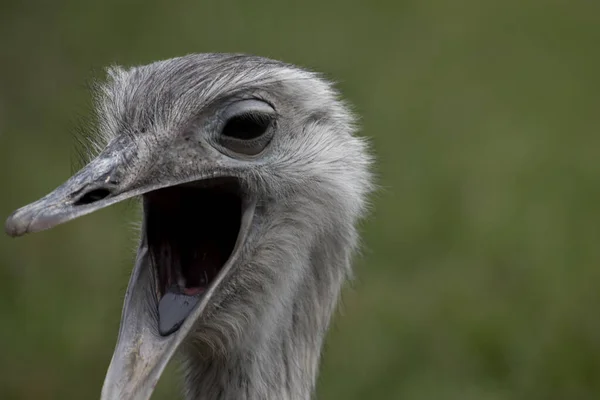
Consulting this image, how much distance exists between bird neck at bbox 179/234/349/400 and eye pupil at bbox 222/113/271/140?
0.96 feet

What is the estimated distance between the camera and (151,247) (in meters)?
2.30

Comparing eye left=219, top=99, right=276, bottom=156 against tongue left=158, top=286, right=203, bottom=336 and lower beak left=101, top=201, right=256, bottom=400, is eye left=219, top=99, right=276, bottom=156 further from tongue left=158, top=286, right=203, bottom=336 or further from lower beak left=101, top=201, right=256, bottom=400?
tongue left=158, top=286, right=203, bottom=336

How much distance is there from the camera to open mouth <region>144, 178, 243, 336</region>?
2.26 meters

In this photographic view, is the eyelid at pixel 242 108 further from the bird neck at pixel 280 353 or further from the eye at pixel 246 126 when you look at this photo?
the bird neck at pixel 280 353

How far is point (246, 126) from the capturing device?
2236mm

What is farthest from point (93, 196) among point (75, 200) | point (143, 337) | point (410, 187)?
point (410, 187)

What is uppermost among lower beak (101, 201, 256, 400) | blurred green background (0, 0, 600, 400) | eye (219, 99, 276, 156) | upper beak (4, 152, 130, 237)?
eye (219, 99, 276, 156)

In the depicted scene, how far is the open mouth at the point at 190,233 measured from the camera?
7.42 feet

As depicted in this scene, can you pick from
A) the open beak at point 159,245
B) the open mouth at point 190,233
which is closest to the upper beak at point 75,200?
the open beak at point 159,245

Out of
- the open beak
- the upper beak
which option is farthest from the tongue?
the upper beak

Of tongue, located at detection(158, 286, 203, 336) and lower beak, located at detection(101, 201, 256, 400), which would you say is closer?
lower beak, located at detection(101, 201, 256, 400)

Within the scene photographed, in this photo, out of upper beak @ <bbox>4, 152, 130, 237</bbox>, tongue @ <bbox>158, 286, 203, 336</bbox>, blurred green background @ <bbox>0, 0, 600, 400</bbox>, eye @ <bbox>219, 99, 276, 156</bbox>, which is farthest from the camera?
blurred green background @ <bbox>0, 0, 600, 400</bbox>

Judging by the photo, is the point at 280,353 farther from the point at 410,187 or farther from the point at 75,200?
the point at 410,187

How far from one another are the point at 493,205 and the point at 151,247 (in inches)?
119
